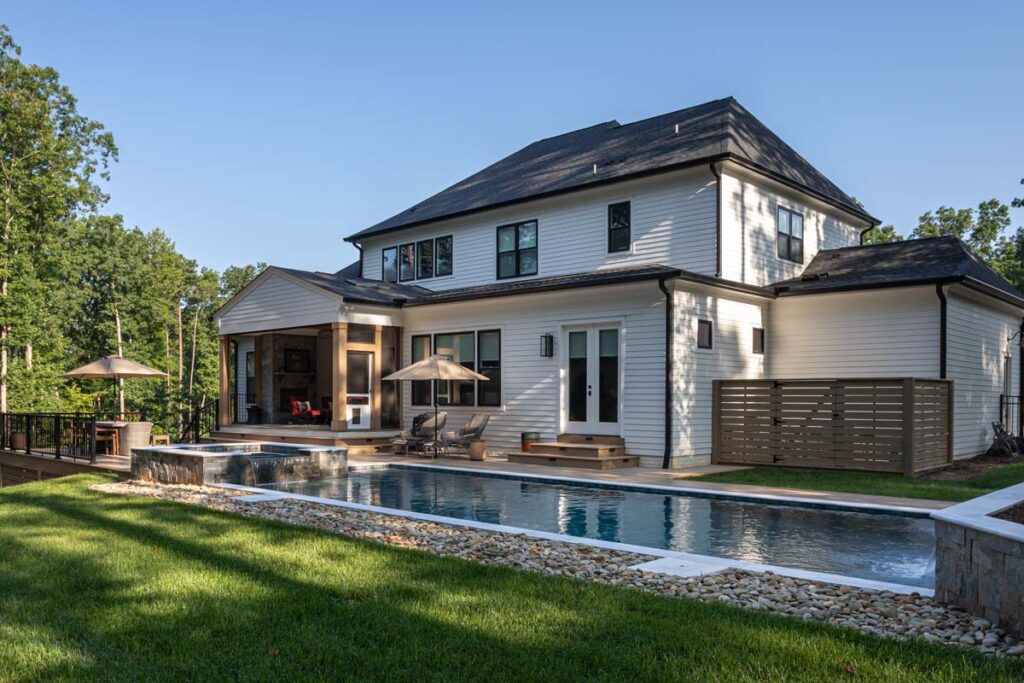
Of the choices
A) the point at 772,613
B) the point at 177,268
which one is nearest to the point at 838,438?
the point at 772,613

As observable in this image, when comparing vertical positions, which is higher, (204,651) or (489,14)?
(489,14)

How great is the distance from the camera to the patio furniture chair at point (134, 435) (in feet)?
51.2

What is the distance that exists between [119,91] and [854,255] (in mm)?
21120

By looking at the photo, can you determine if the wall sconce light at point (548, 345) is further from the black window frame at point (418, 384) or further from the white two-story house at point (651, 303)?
the black window frame at point (418, 384)

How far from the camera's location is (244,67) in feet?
60.9

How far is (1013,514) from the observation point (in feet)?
16.9

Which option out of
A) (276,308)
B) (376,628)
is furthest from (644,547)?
(276,308)

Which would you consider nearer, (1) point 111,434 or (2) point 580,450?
(2) point 580,450

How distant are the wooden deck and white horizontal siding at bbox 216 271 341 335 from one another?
16.1 ft

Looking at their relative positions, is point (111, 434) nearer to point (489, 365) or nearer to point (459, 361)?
point (459, 361)

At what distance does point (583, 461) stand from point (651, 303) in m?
3.20

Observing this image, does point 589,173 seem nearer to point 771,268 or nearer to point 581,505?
point 771,268

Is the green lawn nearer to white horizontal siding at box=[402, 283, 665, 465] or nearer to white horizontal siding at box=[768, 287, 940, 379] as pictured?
white horizontal siding at box=[402, 283, 665, 465]

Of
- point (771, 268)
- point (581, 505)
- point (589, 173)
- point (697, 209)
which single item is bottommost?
point (581, 505)
